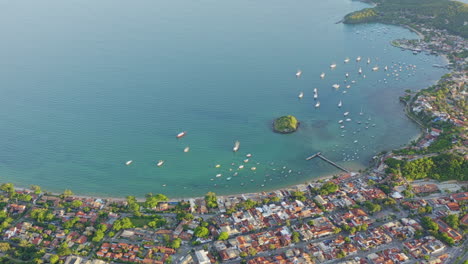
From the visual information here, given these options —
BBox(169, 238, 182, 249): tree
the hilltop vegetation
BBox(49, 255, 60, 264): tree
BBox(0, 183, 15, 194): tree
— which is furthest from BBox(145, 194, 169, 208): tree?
the hilltop vegetation

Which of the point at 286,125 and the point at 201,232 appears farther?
the point at 286,125

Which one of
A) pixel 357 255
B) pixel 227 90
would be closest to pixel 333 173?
pixel 357 255

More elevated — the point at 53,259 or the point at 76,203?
the point at 76,203

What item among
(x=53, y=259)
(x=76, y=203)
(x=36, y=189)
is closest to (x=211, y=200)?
(x=76, y=203)

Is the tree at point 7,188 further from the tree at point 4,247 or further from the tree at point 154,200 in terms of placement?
the tree at point 154,200

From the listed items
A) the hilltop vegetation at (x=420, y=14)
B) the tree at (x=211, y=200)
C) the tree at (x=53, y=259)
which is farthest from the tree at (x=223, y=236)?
the hilltop vegetation at (x=420, y=14)

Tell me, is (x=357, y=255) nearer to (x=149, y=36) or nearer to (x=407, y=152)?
(x=407, y=152)

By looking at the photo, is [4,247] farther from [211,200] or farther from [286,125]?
[286,125]
